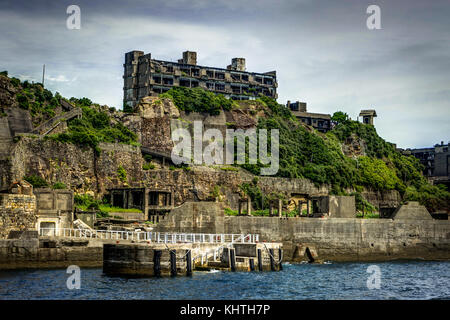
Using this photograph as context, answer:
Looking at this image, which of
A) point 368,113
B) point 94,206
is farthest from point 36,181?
point 368,113

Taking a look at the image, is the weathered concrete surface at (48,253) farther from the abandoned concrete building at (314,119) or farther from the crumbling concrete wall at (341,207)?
the abandoned concrete building at (314,119)

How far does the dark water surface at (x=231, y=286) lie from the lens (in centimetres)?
3631

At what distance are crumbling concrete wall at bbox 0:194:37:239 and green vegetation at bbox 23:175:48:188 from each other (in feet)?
42.4

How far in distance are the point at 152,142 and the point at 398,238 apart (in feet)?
111

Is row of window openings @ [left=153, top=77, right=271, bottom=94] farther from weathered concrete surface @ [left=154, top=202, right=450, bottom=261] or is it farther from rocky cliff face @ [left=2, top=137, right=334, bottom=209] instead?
weathered concrete surface @ [left=154, top=202, right=450, bottom=261]

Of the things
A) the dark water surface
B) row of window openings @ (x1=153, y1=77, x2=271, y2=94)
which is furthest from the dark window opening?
row of window openings @ (x1=153, y1=77, x2=271, y2=94)

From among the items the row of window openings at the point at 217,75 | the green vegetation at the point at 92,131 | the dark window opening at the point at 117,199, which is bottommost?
the dark window opening at the point at 117,199

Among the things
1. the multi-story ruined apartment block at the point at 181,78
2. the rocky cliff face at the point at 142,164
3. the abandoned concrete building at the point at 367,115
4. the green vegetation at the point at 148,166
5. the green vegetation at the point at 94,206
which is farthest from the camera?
the abandoned concrete building at the point at 367,115

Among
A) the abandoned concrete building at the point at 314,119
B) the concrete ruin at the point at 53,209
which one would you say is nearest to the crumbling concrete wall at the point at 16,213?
the concrete ruin at the point at 53,209

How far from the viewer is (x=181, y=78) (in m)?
105

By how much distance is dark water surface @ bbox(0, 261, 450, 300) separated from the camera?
1430 inches

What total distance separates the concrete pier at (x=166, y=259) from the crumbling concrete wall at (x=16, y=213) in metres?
10.9
